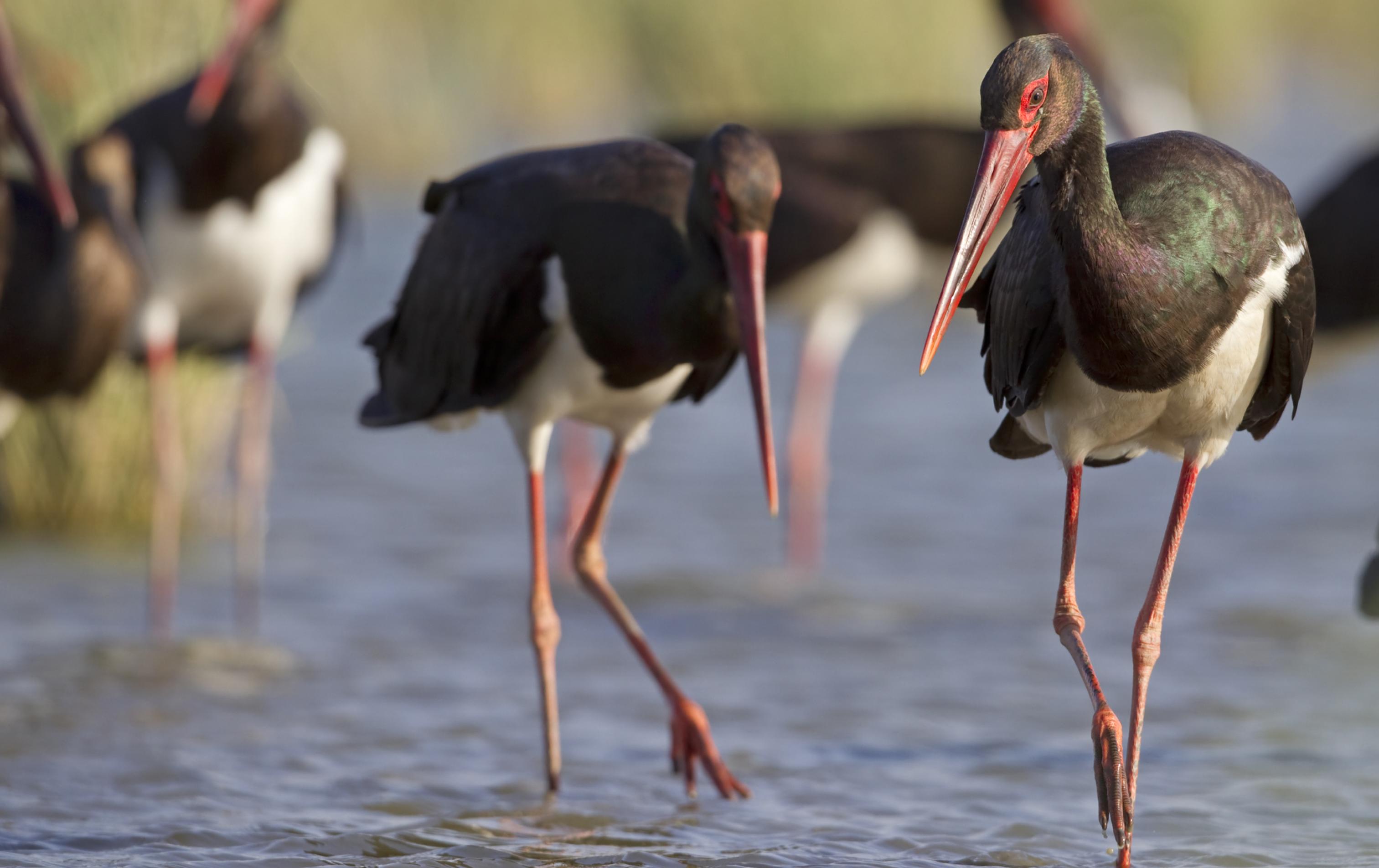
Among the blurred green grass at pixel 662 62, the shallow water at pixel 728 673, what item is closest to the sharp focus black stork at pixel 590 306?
the shallow water at pixel 728 673

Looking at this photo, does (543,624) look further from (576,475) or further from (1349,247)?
(1349,247)

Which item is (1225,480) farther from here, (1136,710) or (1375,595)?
(1136,710)

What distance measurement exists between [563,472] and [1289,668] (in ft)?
10.3

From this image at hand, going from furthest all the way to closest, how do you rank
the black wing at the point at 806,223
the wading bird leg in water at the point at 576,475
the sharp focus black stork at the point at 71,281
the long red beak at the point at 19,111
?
the wading bird leg in water at the point at 576,475 < the black wing at the point at 806,223 < the sharp focus black stork at the point at 71,281 < the long red beak at the point at 19,111

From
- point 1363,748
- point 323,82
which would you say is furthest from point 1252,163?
point 323,82

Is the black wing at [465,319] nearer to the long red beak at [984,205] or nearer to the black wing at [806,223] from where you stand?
the long red beak at [984,205]

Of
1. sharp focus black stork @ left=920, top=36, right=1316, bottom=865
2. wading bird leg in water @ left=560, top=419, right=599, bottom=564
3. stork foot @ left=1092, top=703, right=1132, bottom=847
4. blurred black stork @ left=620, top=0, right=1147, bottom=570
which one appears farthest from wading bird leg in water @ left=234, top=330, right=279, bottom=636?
stork foot @ left=1092, top=703, right=1132, bottom=847

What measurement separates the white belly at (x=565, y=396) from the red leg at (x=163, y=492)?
1.88 m

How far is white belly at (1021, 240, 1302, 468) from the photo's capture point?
3.94m

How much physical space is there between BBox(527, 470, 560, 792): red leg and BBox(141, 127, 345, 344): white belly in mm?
2413

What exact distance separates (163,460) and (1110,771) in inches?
159

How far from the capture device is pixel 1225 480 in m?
8.75

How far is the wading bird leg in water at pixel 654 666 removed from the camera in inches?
197

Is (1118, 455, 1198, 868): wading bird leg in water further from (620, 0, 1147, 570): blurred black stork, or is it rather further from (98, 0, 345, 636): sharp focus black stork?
(620, 0, 1147, 570): blurred black stork
